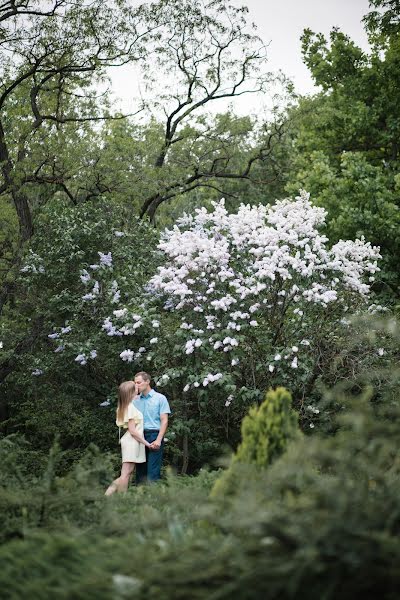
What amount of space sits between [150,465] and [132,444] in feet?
1.44

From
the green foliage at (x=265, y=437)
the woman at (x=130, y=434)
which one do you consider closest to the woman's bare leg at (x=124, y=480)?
the woman at (x=130, y=434)

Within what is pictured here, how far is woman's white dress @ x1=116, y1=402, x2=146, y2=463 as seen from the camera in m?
9.14

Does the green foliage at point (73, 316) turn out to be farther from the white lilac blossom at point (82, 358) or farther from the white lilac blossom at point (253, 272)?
the white lilac blossom at point (253, 272)

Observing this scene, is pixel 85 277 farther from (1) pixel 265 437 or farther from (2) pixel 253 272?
(1) pixel 265 437

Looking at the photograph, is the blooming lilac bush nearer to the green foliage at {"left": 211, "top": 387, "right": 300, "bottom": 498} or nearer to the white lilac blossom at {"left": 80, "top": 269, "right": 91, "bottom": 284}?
→ the white lilac blossom at {"left": 80, "top": 269, "right": 91, "bottom": 284}

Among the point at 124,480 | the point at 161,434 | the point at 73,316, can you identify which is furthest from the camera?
the point at 73,316

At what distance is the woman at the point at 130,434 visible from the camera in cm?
909

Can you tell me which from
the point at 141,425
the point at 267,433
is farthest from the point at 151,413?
the point at 267,433

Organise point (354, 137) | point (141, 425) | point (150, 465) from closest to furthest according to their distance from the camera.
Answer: point (141, 425) < point (150, 465) < point (354, 137)

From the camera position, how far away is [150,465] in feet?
30.9

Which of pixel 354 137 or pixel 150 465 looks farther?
pixel 354 137

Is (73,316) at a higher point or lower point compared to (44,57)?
lower

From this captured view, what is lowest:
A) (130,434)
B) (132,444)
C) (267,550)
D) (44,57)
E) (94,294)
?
(267,550)

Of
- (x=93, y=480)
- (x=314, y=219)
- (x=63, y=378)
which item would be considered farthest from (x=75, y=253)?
(x=93, y=480)
